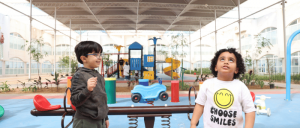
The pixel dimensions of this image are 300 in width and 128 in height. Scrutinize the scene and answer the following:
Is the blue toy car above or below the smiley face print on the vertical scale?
below

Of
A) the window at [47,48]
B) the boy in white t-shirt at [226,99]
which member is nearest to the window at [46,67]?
the window at [47,48]

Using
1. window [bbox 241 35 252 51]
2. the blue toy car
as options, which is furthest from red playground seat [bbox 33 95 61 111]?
window [bbox 241 35 252 51]

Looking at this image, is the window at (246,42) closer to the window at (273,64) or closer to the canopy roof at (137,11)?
the window at (273,64)

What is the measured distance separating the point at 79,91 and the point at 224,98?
1.10 metres

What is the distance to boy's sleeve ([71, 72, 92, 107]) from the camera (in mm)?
1267

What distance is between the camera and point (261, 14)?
22.2 metres

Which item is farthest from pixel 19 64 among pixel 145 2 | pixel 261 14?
pixel 261 14

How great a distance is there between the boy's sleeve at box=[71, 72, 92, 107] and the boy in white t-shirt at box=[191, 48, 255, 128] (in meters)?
0.84

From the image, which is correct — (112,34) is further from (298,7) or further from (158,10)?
(298,7)

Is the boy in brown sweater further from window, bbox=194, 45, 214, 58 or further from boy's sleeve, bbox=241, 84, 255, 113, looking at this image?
window, bbox=194, 45, 214, 58

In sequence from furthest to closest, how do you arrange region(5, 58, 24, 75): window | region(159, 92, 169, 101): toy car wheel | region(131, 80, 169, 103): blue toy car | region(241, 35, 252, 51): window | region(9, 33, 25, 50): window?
region(241, 35, 252, 51): window, region(9, 33, 25, 50): window, region(5, 58, 24, 75): window, region(159, 92, 169, 101): toy car wheel, region(131, 80, 169, 103): blue toy car

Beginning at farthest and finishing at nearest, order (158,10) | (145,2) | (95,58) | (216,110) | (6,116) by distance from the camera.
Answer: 1. (158,10)
2. (145,2)
3. (6,116)
4. (95,58)
5. (216,110)

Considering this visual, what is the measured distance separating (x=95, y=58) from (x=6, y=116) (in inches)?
170

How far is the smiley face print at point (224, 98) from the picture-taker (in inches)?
50.7
